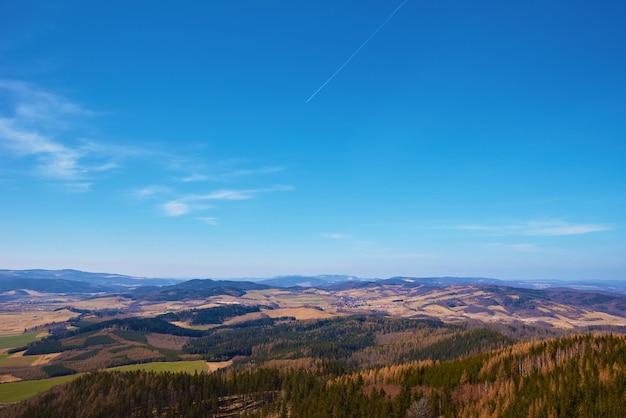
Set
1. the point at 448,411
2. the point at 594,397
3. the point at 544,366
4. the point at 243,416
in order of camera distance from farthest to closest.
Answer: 1. the point at 243,416
2. the point at 544,366
3. the point at 448,411
4. the point at 594,397

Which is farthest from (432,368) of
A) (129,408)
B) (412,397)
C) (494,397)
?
(129,408)

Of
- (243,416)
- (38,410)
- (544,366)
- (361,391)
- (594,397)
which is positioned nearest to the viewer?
(594,397)

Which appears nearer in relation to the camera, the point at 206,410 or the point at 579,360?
the point at 579,360

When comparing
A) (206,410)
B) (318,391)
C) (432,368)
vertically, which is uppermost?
(432,368)

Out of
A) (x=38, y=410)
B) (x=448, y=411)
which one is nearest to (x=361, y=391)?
(x=448, y=411)

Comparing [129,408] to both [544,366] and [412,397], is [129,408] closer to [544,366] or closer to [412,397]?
[412,397]

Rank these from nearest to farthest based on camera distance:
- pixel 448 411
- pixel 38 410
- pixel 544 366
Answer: pixel 448 411 → pixel 544 366 → pixel 38 410

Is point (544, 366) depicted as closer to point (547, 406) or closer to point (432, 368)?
point (547, 406)

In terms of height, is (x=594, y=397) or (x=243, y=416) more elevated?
(x=594, y=397)

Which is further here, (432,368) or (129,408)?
(129,408)
